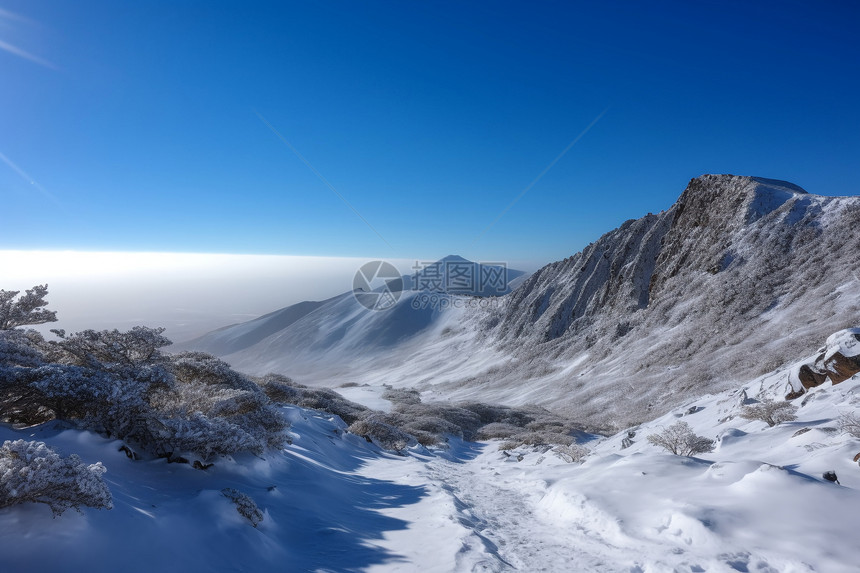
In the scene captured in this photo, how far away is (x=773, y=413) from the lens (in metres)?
10.2

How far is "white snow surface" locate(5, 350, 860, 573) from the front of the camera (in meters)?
4.71

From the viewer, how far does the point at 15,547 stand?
13.3ft

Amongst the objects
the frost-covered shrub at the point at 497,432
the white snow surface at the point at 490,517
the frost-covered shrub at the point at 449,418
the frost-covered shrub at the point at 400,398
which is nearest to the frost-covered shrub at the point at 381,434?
the frost-covered shrub at the point at 449,418

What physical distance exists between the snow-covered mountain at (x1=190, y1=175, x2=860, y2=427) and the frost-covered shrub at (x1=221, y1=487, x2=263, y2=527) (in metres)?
24.0

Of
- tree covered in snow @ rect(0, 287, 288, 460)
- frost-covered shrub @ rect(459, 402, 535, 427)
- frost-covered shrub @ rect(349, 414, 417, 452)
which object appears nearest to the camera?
tree covered in snow @ rect(0, 287, 288, 460)

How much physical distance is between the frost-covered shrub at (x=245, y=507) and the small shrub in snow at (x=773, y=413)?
11108 mm

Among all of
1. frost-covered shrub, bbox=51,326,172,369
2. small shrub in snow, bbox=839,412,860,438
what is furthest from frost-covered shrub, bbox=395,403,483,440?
small shrub in snow, bbox=839,412,860,438

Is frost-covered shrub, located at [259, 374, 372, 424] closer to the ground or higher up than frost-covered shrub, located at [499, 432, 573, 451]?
higher up

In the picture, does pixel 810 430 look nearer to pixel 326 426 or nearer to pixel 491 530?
pixel 491 530

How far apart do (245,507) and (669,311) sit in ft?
130

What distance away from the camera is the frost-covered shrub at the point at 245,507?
612 centimetres

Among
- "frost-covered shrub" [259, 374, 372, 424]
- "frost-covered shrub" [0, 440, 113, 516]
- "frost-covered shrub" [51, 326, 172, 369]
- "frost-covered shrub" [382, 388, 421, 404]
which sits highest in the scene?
"frost-covered shrub" [51, 326, 172, 369]

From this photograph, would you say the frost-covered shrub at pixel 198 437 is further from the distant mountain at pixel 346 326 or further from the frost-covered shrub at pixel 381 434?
the distant mountain at pixel 346 326

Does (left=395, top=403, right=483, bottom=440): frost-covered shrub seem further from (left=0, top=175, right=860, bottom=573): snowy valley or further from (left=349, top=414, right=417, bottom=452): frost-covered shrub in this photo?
(left=349, top=414, right=417, bottom=452): frost-covered shrub
